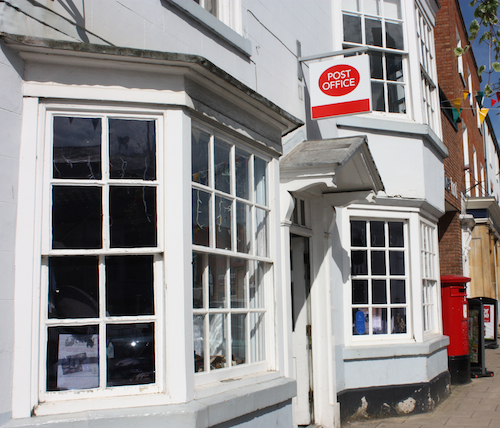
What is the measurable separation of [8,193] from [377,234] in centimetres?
542

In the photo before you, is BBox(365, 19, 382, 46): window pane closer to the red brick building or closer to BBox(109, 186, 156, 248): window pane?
the red brick building

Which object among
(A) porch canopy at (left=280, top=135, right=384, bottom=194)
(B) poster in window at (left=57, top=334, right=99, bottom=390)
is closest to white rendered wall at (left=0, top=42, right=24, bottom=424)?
(B) poster in window at (left=57, top=334, right=99, bottom=390)

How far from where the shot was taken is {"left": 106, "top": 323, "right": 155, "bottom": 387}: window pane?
350 centimetres

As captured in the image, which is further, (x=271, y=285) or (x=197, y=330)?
(x=271, y=285)

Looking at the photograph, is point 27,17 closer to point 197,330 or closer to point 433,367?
point 197,330

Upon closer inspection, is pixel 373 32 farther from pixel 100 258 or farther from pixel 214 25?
pixel 100 258

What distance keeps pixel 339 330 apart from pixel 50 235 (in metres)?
4.52

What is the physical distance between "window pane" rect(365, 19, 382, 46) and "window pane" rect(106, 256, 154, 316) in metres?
5.82

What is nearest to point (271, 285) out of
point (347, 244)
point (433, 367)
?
point (347, 244)

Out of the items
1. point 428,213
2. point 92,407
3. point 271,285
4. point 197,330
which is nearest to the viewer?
point 92,407

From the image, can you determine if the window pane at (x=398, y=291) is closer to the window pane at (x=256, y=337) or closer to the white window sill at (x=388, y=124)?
the white window sill at (x=388, y=124)

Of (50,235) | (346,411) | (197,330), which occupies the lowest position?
(346,411)

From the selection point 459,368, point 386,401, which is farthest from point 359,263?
point 459,368

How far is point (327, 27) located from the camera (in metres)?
7.90
